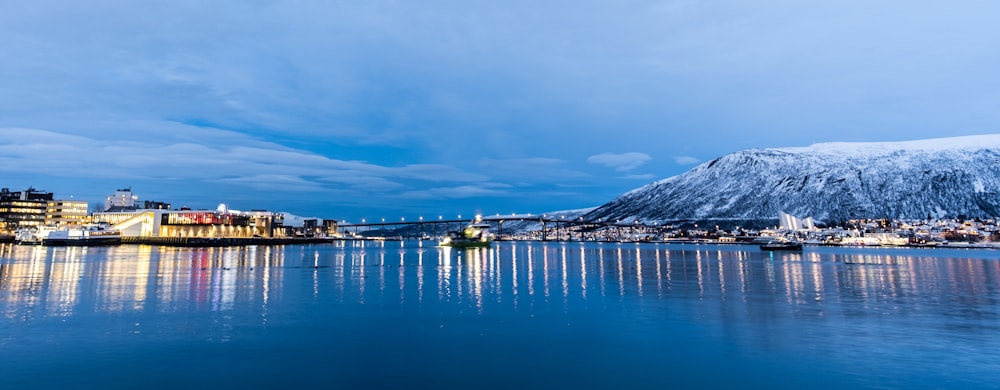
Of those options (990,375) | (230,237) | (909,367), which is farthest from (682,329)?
(230,237)

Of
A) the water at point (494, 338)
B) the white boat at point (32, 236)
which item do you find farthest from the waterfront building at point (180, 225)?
the water at point (494, 338)

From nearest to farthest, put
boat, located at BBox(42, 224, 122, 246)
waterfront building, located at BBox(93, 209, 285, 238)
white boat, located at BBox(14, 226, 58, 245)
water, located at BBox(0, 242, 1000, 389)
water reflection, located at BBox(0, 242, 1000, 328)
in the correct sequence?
1. water, located at BBox(0, 242, 1000, 389)
2. water reflection, located at BBox(0, 242, 1000, 328)
3. boat, located at BBox(42, 224, 122, 246)
4. white boat, located at BBox(14, 226, 58, 245)
5. waterfront building, located at BBox(93, 209, 285, 238)

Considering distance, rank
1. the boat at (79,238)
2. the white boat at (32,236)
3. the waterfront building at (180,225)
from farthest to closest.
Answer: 1. the waterfront building at (180,225)
2. the white boat at (32,236)
3. the boat at (79,238)

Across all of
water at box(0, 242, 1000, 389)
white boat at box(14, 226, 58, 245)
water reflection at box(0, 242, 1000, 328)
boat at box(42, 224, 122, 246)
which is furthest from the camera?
white boat at box(14, 226, 58, 245)

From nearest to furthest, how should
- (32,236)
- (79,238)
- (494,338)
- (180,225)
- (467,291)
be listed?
(494,338), (467,291), (79,238), (32,236), (180,225)

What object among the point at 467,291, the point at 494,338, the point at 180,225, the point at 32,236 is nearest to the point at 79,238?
the point at 32,236

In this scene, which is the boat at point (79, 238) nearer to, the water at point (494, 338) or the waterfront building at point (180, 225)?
the waterfront building at point (180, 225)

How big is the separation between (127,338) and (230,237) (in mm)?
169110

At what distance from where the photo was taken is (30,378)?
1400 cm

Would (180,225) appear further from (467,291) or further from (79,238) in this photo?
(467,291)

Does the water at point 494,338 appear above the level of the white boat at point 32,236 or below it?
below

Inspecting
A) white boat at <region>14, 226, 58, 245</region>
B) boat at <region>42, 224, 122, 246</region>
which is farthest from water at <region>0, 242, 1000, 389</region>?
white boat at <region>14, 226, 58, 245</region>

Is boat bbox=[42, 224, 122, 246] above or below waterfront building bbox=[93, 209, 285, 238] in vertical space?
below

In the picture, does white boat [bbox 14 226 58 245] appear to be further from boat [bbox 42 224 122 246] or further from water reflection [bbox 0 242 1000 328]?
water reflection [bbox 0 242 1000 328]
